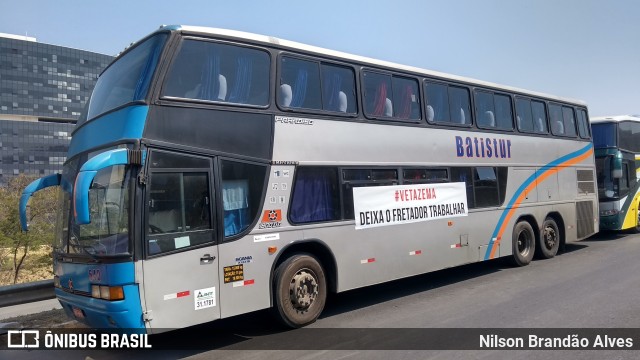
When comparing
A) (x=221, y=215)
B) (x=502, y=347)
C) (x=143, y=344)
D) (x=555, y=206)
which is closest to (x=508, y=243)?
(x=555, y=206)

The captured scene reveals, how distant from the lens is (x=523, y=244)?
11234 mm

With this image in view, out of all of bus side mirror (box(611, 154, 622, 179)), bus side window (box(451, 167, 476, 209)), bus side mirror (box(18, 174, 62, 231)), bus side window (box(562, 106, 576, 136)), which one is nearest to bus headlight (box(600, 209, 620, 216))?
bus side mirror (box(611, 154, 622, 179))

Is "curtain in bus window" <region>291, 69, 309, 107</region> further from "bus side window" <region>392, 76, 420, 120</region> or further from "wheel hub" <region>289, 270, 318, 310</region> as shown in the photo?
"wheel hub" <region>289, 270, 318, 310</region>

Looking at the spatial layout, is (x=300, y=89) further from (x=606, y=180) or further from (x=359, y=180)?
(x=606, y=180)

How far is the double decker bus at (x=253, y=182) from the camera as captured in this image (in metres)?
5.29

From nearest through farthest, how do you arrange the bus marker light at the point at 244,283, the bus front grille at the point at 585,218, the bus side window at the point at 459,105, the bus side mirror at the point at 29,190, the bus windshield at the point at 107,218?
1. the bus windshield at the point at 107,218
2. the bus marker light at the point at 244,283
3. the bus side mirror at the point at 29,190
4. the bus side window at the point at 459,105
5. the bus front grille at the point at 585,218

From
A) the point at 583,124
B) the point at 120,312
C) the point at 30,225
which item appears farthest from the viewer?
the point at 30,225

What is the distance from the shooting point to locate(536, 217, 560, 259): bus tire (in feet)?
37.9

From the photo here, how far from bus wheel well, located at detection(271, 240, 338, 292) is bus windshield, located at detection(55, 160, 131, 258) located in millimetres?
2351

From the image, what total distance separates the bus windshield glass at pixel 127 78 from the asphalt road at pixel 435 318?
319cm

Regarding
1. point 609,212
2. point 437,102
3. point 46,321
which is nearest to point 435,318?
point 437,102

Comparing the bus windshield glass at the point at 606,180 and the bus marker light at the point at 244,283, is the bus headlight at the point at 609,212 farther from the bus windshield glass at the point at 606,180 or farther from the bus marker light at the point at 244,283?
the bus marker light at the point at 244,283

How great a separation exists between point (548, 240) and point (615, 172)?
16.6ft

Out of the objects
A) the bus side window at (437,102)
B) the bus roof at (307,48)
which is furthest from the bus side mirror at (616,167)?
the bus side window at (437,102)
